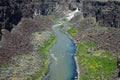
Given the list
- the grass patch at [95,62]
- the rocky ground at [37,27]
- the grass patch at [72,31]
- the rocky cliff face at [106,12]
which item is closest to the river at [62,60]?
the grass patch at [95,62]

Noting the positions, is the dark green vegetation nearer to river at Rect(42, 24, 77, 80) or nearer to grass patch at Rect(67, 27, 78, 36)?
river at Rect(42, 24, 77, 80)

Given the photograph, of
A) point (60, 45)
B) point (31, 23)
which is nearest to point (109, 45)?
point (60, 45)

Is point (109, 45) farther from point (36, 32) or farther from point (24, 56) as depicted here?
point (36, 32)

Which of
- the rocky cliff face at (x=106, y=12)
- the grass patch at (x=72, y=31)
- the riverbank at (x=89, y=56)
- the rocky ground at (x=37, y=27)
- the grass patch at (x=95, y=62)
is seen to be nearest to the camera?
the grass patch at (x=95, y=62)

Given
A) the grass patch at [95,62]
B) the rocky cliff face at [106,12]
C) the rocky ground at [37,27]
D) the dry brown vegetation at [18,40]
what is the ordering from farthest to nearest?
the rocky cliff face at [106,12], the rocky ground at [37,27], the dry brown vegetation at [18,40], the grass patch at [95,62]

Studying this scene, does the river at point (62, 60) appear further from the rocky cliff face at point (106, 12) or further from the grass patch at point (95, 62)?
the rocky cliff face at point (106, 12)

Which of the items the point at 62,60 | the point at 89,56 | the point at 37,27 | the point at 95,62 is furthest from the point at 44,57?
the point at 37,27

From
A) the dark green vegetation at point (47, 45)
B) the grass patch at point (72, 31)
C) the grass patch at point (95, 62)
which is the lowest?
the grass patch at point (72, 31)
